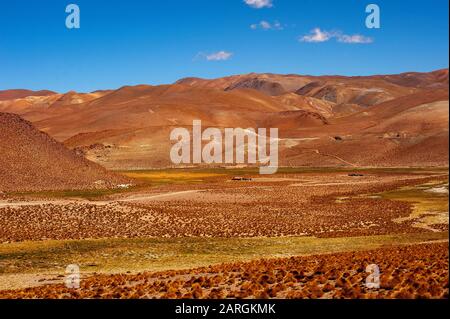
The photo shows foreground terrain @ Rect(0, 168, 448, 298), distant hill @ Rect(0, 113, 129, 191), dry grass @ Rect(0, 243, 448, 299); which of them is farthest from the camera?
distant hill @ Rect(0, 113, 129, 191)

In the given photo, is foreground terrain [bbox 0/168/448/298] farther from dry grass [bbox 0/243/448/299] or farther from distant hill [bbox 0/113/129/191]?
distant hill [bbox 0/113/129/191]

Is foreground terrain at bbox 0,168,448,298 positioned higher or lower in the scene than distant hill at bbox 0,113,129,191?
lower

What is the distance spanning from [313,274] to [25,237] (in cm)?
2181

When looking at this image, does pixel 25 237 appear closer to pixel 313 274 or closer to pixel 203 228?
pixel 203 228

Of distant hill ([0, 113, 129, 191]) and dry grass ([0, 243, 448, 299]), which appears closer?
dry grass ([0, 243, 448, 299])

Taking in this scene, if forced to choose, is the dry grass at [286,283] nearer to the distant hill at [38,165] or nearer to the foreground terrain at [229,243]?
the foreground terrain at [229,243]

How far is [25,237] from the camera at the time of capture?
3297cm

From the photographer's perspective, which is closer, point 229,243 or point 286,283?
point 286,283

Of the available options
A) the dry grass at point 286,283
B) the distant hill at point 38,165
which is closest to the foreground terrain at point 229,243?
the dry grass at point 286,283

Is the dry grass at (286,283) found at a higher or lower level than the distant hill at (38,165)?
lower

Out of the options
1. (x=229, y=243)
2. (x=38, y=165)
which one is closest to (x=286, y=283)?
(x=229, y=243)

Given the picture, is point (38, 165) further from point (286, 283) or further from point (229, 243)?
point (286, 283)

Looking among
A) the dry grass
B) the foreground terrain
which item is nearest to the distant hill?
the foreground terrain

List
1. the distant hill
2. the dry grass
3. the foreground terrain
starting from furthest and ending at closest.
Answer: the distant hill → the foreground terrain → the dry grass
